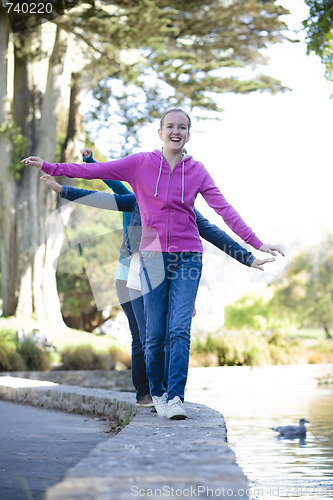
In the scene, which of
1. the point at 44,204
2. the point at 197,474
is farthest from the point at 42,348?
the point at 197,474

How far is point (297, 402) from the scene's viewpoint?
36.4ft


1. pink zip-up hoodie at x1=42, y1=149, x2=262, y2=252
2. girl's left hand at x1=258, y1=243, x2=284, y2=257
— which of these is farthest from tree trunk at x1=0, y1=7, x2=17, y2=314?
girl's left hand at x1=258, y1=243, x2=284, y2=257

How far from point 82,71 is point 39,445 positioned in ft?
49.5

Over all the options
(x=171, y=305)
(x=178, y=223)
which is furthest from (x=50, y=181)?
(x=171, y=305)

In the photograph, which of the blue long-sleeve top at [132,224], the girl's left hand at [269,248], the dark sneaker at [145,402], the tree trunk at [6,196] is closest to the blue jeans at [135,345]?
the dark sneaker at [145,402]

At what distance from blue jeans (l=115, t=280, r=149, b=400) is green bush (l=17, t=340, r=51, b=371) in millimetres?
8920

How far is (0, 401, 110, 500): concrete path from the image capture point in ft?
10.5

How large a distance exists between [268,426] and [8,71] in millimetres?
12747

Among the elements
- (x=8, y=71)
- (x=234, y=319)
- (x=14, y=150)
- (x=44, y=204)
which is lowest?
(x=234, y=319)

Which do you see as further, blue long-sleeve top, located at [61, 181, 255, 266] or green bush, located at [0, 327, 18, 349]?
green bush, located at [0, 327, 18, 349]

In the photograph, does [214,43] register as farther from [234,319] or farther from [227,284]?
[227,284]

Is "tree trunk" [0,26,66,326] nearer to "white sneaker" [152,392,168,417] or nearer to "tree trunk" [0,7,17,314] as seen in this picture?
"tree trunk" [0,7,17,314]

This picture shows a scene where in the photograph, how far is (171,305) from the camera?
4320 mm

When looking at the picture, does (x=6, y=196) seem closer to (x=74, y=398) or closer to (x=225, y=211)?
(x=74, y=398)
